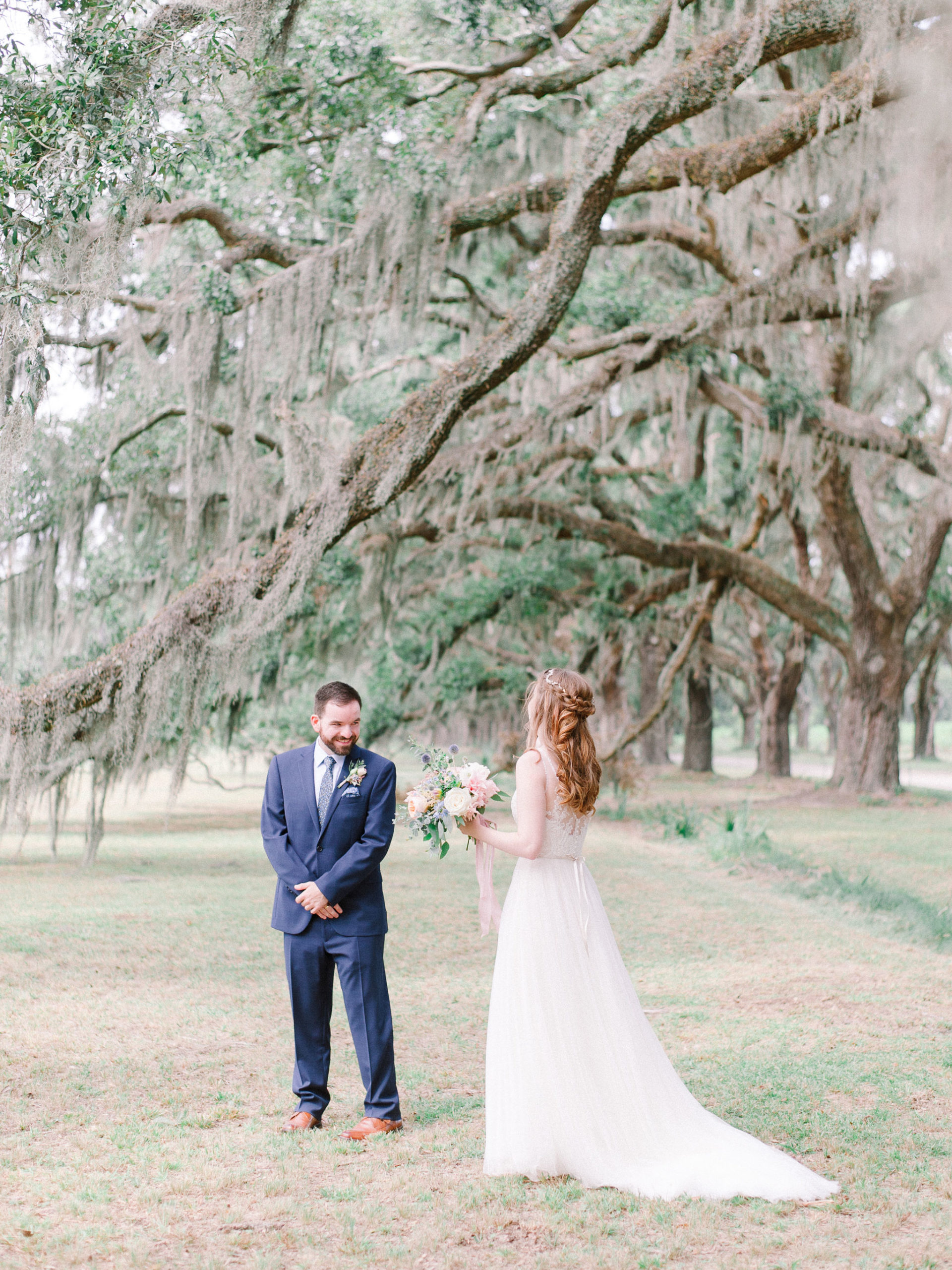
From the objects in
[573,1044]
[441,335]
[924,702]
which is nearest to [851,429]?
[441,335]

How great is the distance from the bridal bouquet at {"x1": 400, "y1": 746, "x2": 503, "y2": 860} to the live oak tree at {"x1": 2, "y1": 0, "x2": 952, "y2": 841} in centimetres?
372

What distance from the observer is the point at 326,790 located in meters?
4.30

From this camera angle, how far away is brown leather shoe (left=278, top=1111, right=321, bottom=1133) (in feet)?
14.0

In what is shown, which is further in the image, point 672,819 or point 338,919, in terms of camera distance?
point 672,819

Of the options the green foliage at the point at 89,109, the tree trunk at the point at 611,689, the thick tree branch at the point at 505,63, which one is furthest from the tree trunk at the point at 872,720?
the green foliage at the point at 89,109

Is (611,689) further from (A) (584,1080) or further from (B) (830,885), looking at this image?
(A) (584,1080)

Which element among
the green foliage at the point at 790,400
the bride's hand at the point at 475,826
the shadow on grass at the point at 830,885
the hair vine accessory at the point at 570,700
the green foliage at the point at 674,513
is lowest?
the shadow on grass at the point at 830,885

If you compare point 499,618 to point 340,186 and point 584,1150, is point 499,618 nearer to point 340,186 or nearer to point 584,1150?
point 340,186

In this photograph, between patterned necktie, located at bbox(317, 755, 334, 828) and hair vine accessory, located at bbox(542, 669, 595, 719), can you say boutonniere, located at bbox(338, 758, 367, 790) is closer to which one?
patterned necktie, located at bbox(317, 755, 334, 828)

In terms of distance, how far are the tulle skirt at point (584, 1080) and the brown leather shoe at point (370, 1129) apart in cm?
48

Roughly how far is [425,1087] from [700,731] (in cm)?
2285

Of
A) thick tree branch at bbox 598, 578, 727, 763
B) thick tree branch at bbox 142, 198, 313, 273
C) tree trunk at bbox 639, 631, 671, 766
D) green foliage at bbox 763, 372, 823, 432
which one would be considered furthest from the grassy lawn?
tree trunk at bbox 639, 631, 671, 766

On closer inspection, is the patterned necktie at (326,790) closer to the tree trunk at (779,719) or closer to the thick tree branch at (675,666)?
the thick tree branch at (675,666)

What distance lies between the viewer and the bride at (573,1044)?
147 inches
